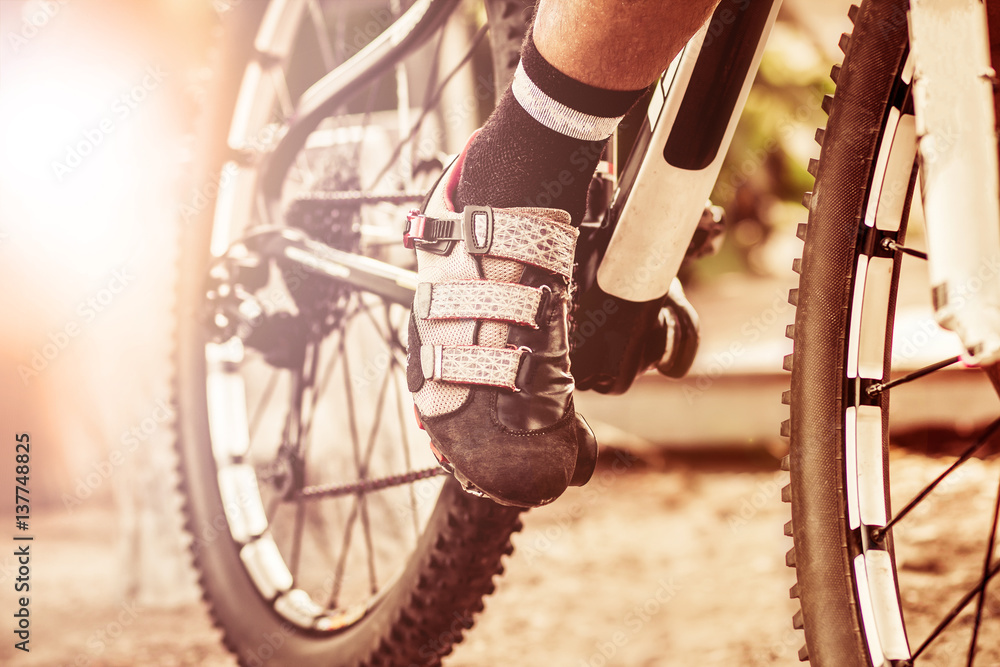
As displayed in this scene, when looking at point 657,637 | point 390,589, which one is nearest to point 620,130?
point 390,589

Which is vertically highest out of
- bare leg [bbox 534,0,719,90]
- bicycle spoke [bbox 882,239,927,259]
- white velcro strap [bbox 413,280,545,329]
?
bare leg [bbox 534,0,719,90]

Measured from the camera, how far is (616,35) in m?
0.68

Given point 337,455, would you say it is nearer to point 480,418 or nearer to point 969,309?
point 480,418

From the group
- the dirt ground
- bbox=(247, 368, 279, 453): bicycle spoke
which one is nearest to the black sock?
the dirt ground

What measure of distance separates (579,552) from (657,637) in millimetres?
488

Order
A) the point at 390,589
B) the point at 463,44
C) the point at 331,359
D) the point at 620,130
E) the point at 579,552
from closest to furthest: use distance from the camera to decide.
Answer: the point at 620,130
the point at 390,589
the point at 463,44
the point at 331,359
the point at 579,552

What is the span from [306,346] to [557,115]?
80 cm

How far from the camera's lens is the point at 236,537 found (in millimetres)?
1415

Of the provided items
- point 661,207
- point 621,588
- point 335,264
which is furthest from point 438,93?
point 621,588

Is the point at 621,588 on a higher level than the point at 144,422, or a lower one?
lower

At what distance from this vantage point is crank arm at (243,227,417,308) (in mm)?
1018

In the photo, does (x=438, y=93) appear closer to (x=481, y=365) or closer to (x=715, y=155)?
(x=715, y=155)

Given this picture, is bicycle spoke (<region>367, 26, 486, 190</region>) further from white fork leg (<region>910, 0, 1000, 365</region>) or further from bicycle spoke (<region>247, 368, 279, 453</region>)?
white fork leg (<region>910, 0, 1000, 365</region>)

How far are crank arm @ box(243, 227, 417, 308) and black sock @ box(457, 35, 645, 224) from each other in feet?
0.75
